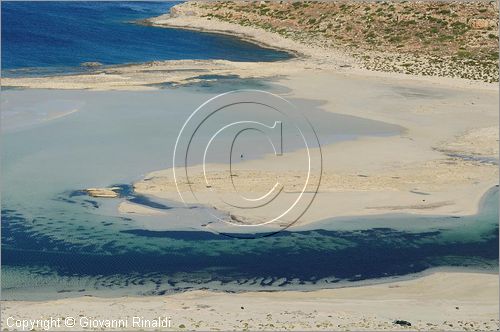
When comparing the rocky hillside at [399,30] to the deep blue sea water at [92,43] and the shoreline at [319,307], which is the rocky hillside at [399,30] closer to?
the deep blue sea water at [92,43]

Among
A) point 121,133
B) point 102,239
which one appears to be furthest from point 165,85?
point 102,239

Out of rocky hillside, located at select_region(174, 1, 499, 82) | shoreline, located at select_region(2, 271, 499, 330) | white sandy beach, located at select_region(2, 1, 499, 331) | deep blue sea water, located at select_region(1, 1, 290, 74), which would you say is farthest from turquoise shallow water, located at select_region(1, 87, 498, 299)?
rocky hillside, located at select_region(174, 1, 499, 82)

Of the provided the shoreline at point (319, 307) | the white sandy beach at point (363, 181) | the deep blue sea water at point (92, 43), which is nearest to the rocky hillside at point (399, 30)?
the white sandy beach at point (363, 181)

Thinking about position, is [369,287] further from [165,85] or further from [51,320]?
[165,85]

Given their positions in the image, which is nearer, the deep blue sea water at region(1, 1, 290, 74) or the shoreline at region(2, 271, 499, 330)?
the shoreline at region(2, 271, 499, 330)

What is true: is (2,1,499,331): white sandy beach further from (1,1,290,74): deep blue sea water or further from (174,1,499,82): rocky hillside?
(1,1,290,74): deep blue sea water
